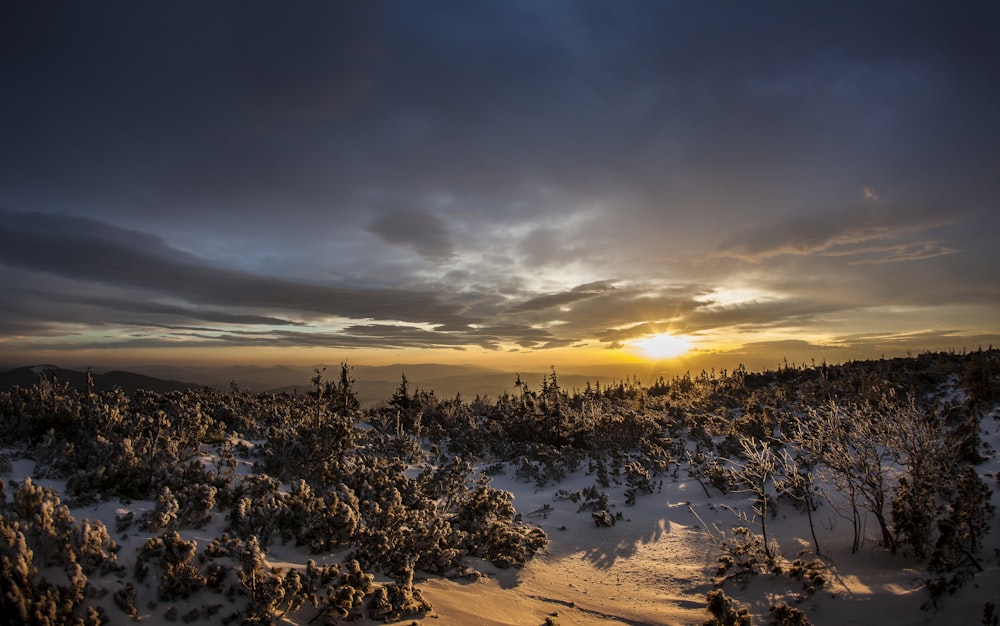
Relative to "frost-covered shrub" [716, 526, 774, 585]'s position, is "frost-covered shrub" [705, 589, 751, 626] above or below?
above

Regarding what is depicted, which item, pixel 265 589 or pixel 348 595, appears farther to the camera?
pixel 348 595

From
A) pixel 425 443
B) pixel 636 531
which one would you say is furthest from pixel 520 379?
pixel 636 531

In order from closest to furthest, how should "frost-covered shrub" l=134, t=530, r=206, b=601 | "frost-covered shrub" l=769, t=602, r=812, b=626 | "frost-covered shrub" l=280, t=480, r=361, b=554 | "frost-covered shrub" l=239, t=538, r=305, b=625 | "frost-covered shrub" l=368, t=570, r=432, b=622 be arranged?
"frost-covered shrub" l=239, t=538, r=305, b=625
"frost-covered shrub" l=134, t=530, r=206, b=601
"frost-covered shrub" l=368, t=570, r=432, b=622
"frost-covered shrub" l=769, t=602, r=812, b=626
"frost-covered shrub" l=280, t=480, r=361, b=554

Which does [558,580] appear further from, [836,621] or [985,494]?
[985,494]

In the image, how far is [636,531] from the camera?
1419 cm

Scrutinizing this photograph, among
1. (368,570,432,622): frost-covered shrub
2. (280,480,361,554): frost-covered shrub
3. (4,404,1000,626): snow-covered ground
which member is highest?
(280,480,361,554): frost-covered shrub

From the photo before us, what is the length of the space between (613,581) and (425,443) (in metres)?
16.6

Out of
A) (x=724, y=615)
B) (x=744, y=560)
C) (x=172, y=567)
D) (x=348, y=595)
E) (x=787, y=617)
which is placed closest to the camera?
(x=172, y=567)

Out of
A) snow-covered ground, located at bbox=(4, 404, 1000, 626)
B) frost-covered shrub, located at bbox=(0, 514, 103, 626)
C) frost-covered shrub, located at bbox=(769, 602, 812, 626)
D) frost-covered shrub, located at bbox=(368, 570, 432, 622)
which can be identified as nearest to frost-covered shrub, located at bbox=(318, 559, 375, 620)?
frost-covered shrub, located at bbox=(368, 570, 432, 622)

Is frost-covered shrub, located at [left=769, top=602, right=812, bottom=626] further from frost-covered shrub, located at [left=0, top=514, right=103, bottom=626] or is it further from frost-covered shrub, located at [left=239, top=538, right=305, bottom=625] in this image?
frost-covered shrub, located at [left=0, top=514, right=103, bottom=626]

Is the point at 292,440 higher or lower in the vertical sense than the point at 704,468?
higher

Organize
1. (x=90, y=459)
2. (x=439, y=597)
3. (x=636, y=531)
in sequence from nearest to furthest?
(x=439, y=597)
(x=90, y=459)
(x=636, y=531)

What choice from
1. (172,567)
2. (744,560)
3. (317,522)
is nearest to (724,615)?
(744,560)

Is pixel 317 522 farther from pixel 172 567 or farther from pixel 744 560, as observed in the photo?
pixel 744 560
